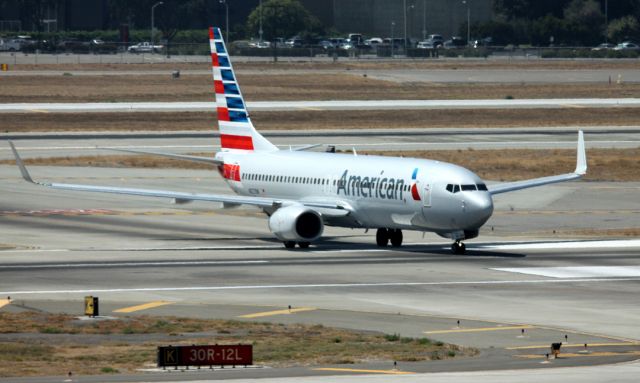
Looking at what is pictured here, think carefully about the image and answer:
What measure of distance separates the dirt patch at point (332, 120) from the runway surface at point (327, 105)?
369cm

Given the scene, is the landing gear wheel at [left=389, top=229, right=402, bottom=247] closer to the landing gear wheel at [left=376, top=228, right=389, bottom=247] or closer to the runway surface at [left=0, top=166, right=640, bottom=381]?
the landing gear wheel at [left=376, top=228, right=389, bottom=247]

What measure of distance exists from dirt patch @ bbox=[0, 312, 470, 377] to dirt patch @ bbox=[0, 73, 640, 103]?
118 metres

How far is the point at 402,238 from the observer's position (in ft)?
211

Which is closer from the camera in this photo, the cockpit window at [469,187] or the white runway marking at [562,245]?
the cockpit window at [469,187]

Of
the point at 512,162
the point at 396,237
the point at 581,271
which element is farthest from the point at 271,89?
the point at 581,271

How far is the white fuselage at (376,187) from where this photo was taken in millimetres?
57375

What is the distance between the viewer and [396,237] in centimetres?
6281

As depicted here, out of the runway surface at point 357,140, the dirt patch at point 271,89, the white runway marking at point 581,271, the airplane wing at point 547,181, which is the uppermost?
the dirt patch at point 271,89

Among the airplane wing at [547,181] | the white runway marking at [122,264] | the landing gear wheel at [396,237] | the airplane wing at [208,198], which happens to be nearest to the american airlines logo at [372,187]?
the airplane wing at [208,198]

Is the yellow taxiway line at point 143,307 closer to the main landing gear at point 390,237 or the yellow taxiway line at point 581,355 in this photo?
the yellow taxiway line at point 581,355

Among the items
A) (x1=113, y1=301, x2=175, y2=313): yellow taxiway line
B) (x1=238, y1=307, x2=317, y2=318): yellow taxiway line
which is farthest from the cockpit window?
(x1=113, y1=301, x2=175, y2=313): yellow taxiway line

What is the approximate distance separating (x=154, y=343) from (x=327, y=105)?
115218 mm

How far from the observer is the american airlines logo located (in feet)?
194

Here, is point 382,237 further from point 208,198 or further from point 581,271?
point 581,271
